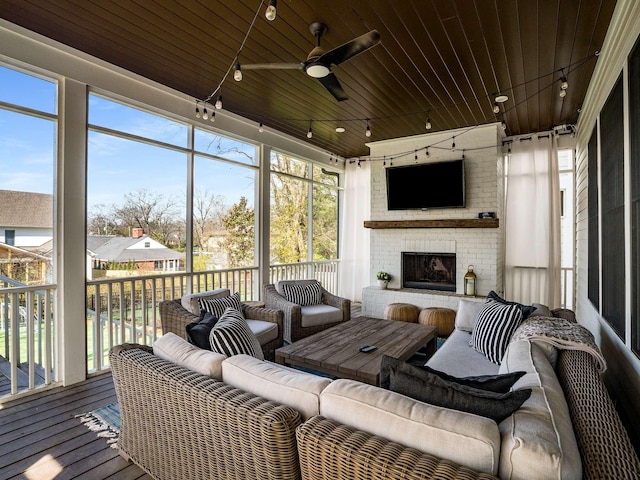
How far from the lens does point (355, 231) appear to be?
739 centimetres

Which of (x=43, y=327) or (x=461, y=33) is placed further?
(x=43, y=327)

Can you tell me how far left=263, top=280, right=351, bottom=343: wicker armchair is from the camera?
4.11m

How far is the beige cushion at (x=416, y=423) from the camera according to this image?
1017 millimetres

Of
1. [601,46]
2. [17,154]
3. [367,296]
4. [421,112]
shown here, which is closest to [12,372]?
[17,154]

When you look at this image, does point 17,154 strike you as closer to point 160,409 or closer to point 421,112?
point 160,409

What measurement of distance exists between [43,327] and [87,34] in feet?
8.89

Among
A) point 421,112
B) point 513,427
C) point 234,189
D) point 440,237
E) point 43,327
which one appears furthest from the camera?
point 440,237

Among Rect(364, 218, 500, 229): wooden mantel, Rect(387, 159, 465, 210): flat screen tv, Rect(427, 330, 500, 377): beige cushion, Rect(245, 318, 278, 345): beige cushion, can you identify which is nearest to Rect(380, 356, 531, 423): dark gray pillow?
Rect(427, 330, 500, 377): beige cushion

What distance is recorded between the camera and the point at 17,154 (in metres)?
3.06

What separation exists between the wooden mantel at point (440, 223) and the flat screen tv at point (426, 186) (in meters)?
0.25

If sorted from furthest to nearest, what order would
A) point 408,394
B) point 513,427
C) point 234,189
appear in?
point 234,189
point 408,394
point 513,427

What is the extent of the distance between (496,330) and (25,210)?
423cm

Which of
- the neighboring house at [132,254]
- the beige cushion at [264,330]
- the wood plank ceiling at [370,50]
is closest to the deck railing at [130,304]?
the neighboring house at [132,254]

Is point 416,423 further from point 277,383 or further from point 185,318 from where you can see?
point 185,318
